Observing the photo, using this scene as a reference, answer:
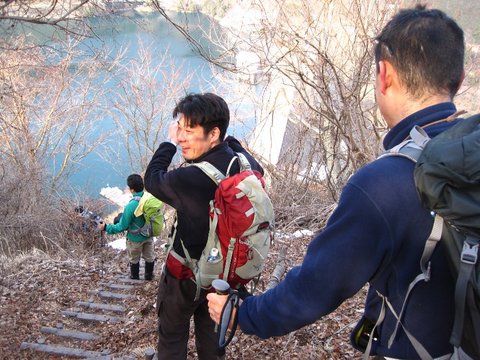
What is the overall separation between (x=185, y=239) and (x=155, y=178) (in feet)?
1.39

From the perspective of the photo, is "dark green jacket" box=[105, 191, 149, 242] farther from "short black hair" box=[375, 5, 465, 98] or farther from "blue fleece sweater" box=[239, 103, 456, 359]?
"short black hair" box=[375, 5, 465, 98]

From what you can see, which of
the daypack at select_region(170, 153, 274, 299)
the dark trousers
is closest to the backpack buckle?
the daypack at select_region(170, 153, 274, 299)

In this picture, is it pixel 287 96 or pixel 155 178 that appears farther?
pixel 287 96

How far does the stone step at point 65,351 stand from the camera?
401 centimetres

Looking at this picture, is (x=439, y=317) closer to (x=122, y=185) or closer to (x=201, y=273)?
(x=201, y=273)

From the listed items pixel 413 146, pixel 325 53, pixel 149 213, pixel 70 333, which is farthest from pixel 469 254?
pixel 325 53

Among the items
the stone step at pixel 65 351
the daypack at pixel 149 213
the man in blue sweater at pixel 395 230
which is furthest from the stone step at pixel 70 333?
the man in blue sweater at pixel 395 230

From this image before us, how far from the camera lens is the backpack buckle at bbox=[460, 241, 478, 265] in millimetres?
1156

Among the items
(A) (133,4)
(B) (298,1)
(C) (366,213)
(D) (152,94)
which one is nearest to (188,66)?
(D) (152,94)

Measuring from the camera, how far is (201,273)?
2.58 meters

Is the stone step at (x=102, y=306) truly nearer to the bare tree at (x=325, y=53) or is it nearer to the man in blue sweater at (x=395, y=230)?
the bare tree at (x=325, y=53)

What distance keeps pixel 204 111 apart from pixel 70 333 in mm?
3339

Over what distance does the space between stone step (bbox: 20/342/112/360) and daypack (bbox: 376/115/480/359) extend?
3.42 meters

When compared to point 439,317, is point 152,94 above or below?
above
